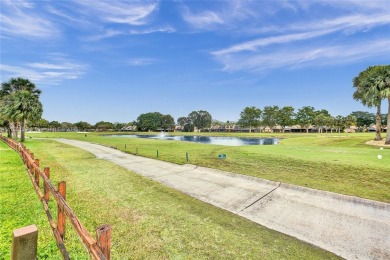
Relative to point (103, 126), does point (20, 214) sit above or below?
below

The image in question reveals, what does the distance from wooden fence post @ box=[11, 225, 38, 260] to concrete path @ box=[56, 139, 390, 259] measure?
258 inches

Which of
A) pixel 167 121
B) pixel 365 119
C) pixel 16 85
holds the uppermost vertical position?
pixel 16 85

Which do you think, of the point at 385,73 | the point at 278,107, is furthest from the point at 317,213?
the point at 278,107

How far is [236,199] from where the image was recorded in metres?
9.65

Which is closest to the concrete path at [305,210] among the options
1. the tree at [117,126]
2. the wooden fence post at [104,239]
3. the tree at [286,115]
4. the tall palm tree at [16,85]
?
the wooden fence post at [104,239]

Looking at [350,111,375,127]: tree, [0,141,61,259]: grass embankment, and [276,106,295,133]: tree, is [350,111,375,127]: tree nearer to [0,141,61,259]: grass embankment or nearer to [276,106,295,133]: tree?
[276,106,295,133]: tree

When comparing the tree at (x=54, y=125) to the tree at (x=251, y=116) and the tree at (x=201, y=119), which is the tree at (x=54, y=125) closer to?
the tree at (x=201, y=119)

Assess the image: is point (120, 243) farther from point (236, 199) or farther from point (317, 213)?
point (317, 213)

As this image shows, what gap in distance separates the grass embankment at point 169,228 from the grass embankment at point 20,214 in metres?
0.40

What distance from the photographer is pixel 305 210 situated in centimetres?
847

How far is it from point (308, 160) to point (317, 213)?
739 cm

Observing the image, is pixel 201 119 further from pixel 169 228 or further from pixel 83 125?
pixel 169 228

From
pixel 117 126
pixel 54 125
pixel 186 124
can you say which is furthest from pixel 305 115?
pixel 54 125

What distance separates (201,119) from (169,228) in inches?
6198
